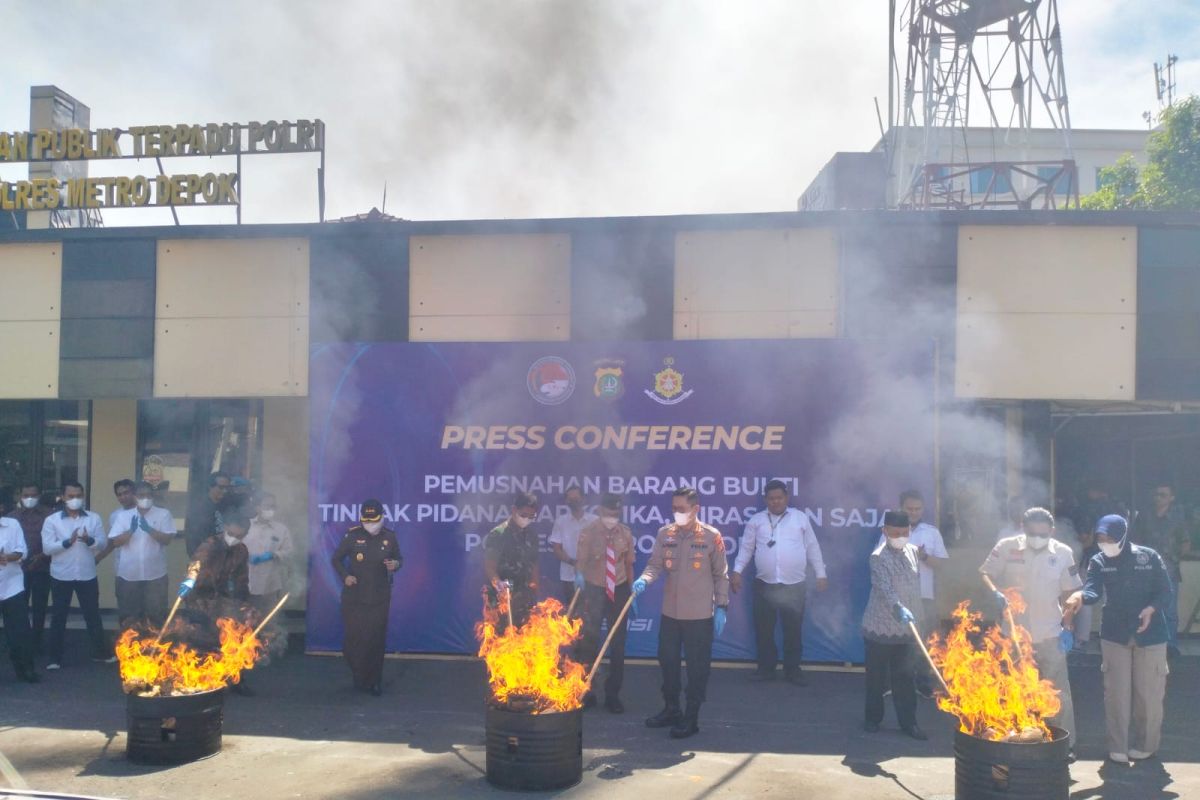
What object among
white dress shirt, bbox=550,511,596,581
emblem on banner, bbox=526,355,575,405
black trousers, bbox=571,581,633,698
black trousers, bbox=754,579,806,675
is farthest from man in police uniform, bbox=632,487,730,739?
emblem on banner, bbox=526,355,575,405

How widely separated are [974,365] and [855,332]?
123 centimetres

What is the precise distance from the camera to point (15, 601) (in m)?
8.83

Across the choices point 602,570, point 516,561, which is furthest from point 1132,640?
point 516,561

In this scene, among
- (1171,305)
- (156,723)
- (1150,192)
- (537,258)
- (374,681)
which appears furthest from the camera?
(1150,192)

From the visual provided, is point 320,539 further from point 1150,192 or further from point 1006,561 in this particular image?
point 1150,192

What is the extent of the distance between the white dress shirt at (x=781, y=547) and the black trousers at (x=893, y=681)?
1.45 m

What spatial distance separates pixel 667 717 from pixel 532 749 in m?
1.79

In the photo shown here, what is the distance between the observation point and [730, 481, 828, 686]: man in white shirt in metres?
8.91

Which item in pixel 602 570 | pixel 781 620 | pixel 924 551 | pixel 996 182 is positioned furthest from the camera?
pixel 996 182

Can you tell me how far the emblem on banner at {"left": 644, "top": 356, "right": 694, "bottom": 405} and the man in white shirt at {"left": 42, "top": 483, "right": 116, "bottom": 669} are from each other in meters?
5.76

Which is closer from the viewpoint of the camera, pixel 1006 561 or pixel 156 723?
pixel 156 723

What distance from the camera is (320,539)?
9.77 metres

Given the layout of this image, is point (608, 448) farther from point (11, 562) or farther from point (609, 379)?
point (11, 562)

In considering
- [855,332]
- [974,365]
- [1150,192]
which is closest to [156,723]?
[855,332]
